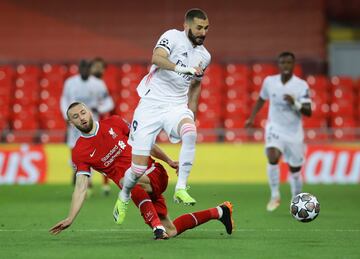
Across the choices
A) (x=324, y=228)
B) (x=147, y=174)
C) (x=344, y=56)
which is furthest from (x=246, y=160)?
(x=147, y=174)

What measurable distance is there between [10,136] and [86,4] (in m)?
5.11

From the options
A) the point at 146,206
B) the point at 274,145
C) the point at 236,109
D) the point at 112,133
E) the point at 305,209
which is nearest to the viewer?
the point at 146,206

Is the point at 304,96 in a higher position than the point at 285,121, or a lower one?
higher

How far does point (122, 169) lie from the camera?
1061 cm

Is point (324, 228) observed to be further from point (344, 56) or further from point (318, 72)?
point (344, 56)

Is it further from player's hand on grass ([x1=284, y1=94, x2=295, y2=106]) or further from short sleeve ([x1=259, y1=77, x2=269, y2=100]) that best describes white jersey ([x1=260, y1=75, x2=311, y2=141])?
player's hand on grass ([x1=284, y1=94, x2=295, y2=106])

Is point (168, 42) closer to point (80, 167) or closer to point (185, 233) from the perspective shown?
point (80, 167)

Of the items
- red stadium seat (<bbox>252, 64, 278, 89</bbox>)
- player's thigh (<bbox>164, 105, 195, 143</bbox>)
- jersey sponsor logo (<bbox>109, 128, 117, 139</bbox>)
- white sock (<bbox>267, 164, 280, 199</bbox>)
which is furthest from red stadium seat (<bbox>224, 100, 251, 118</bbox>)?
player's thigh (<bbox>164, 105, 195, 143</bbox>)

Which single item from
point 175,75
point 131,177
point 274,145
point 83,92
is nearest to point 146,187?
point 131,177

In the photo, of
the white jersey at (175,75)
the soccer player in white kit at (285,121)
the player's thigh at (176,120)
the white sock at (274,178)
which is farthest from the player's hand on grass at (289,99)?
the player's thigh at (176,120)

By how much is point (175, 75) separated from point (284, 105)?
488 centimetres

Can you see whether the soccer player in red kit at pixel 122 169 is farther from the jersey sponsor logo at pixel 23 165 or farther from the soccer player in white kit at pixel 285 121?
the jersey sponsor logo at pixel 23 165

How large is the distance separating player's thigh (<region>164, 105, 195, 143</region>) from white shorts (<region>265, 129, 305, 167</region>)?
481cm

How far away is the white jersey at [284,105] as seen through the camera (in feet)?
49.3
